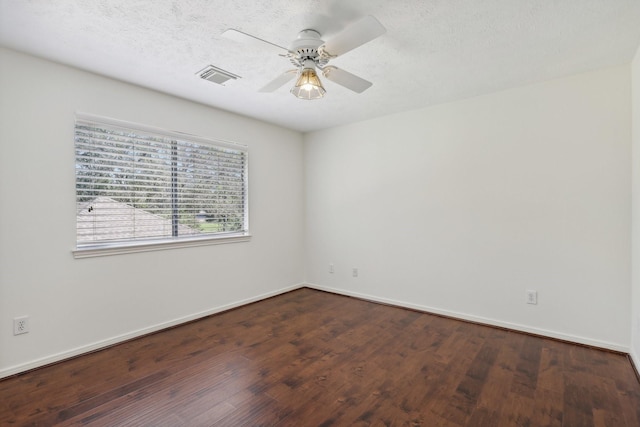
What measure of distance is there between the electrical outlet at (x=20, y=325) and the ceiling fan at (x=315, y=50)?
2.52 metres

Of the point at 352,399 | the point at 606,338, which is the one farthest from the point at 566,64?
the point at 352,399

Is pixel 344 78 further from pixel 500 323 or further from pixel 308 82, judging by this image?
pixel 500 323

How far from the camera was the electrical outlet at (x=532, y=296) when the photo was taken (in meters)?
2.89

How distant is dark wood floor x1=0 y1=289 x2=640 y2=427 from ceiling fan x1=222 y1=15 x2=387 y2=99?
6.75 ft

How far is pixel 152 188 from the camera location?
119 inches

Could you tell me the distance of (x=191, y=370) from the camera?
2299mm

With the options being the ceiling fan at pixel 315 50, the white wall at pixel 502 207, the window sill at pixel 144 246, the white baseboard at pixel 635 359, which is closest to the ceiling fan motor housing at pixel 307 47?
the ceiling fan at pixel 315 50

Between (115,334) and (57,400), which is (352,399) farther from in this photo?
(115,334)

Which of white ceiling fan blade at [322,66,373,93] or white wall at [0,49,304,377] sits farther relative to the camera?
white wall at [0,49,304,377]

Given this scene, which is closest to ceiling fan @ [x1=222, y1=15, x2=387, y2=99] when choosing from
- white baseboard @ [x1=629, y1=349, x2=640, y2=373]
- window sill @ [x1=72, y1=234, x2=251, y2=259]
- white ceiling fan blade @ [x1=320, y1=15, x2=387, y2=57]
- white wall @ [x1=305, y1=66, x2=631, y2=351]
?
white ceiling fan blade @ [x1=320, y1=15, x2=387, y2=57]

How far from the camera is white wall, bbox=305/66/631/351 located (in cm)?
257

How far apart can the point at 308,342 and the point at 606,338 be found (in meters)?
2.55

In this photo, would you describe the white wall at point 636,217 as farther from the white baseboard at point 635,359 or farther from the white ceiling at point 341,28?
the white ceiling at point 341,28

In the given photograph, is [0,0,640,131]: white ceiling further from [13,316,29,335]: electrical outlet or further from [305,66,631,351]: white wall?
[13,316,29,335]: electrical outlet
